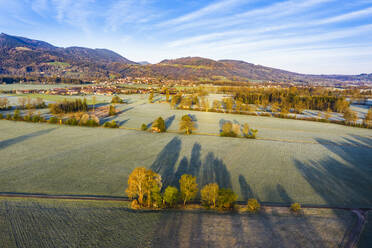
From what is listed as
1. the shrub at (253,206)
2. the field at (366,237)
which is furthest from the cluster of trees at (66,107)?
the field at (366,237)

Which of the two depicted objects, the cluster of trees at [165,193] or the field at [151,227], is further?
the cluster of trees at [165,193]

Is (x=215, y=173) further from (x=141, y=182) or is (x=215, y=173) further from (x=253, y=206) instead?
(x=141, y=182)

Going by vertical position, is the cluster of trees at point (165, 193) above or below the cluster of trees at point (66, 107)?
below

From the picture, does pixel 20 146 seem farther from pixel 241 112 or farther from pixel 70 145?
pixel 241 112

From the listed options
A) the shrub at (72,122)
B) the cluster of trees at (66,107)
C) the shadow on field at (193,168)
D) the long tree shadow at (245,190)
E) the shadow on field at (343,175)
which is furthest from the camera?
the cluster of trees at (66,107)

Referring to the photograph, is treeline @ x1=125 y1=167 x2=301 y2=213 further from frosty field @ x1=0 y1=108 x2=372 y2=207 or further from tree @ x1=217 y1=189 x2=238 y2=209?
frosty field @ x1=0 y1=108 x2=372 y2=207

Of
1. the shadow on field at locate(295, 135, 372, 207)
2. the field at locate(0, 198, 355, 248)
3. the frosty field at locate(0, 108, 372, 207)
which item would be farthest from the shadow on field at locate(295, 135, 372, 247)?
the field at locate(0, 198, 355, 248)

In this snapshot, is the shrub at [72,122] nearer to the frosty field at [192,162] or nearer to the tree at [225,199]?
the frosty field at [192,162]
